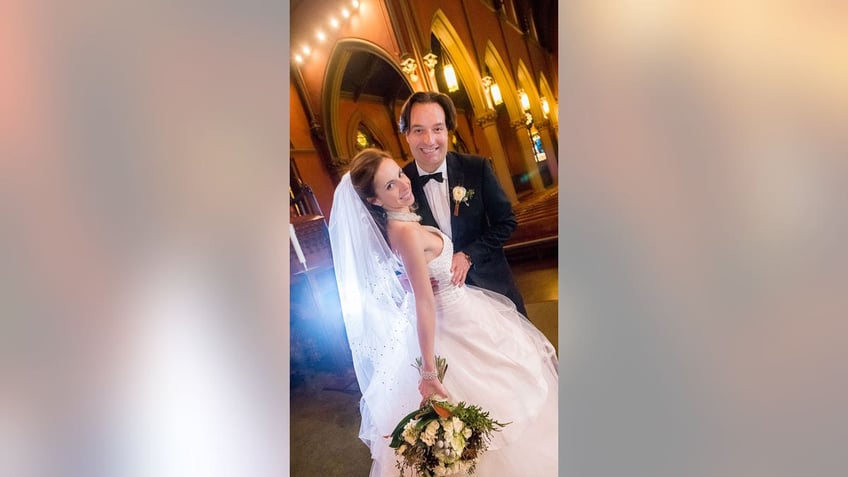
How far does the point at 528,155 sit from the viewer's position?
5.35ft

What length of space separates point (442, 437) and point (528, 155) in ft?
3.19

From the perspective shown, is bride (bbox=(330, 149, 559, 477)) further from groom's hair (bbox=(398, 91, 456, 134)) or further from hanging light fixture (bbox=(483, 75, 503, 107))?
hanging light fixture (bbox=(483, 75, 503, 107))

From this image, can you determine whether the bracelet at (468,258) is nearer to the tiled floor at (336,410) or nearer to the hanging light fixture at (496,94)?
the tiled floor at (336,410)

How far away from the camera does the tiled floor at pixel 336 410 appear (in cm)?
159

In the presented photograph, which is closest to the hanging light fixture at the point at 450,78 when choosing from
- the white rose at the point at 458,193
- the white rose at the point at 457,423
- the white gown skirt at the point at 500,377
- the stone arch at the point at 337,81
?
the stone arch at the point at 337,81

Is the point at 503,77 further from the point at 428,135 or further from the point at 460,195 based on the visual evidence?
the point at 460,195

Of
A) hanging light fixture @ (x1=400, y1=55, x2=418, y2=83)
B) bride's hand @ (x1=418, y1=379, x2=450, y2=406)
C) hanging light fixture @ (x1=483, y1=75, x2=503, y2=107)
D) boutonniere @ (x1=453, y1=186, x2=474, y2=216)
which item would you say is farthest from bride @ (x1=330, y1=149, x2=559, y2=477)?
hanging light fixture @ (x1=483, y1=75, x2=503, y2=107)

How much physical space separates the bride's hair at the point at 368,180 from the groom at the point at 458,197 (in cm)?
11
